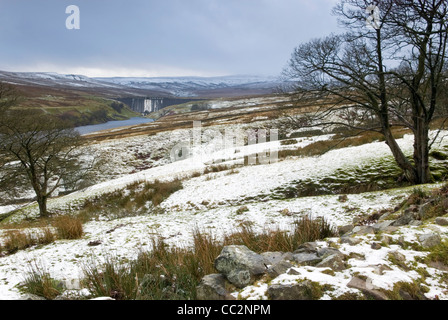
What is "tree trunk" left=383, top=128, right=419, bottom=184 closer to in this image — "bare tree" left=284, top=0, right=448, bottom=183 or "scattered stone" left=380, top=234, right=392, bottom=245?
"bare tree" left=284, top=0, right=448, bottom=183

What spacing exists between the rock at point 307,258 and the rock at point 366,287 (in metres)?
0.56

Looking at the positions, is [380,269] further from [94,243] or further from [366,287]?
[94,243]

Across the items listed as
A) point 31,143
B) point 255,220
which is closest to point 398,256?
point 255,220

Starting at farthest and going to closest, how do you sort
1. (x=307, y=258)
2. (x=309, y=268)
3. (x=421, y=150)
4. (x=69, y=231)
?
(x=421, y=150) < (x=69, y=231) < (x=307, y=258) < (x=309, y=268)

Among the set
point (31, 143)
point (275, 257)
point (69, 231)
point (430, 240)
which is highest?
point (31, 143)

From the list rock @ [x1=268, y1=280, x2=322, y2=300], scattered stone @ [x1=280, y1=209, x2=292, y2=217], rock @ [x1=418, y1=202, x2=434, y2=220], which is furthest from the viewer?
scattered stone @ [x1=280, y1=209, x2=292, y2=217]

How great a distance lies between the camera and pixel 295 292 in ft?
7.69

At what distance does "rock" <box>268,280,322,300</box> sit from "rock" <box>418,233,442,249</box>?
190 cm

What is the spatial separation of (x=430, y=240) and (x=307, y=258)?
1.66m

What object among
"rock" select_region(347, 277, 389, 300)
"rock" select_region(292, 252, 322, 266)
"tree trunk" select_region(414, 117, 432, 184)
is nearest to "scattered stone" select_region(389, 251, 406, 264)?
"rock" select_region(347, 277, 389, 300)

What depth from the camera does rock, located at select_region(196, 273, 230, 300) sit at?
2549 mm

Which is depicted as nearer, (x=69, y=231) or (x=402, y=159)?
(x=69, y=231)

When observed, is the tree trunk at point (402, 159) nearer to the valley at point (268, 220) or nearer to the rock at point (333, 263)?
the valley at point (268, 220)
